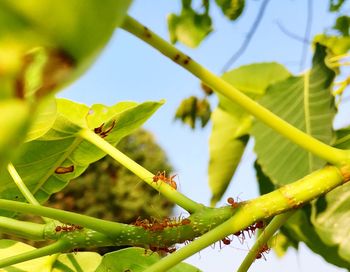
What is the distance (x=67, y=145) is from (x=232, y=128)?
61 cm

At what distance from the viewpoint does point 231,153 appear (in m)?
1.35

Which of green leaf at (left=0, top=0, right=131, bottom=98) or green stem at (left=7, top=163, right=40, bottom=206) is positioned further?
green stem at (left=7, top=163, right=40, bottom=206)

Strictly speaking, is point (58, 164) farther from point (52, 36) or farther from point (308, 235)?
point (52, 36)

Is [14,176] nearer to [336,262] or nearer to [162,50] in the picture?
[162,50]

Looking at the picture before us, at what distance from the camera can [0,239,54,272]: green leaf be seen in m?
0.71

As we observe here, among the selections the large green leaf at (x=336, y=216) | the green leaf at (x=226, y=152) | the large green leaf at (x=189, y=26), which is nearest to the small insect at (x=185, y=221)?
the large green leaf at (x=336, y=216)

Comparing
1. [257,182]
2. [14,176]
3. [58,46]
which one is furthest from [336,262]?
[58,46]

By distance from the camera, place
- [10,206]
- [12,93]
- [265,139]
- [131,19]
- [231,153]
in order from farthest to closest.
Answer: [231,153], [265,139], [10,206], [131,19], [12,93]

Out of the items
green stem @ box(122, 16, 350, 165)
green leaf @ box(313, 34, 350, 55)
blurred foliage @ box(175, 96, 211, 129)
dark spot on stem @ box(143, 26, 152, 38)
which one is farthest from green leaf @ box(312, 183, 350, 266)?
blurred foliage @ box(175, 96, 211, 129)

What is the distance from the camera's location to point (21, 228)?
0.55 meters

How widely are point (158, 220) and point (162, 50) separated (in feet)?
0.46

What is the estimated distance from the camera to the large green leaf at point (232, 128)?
4.41ft

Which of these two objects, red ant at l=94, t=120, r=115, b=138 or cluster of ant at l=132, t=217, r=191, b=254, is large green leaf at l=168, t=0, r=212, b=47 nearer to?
red ant at l=94, t=120, r=115, b=138

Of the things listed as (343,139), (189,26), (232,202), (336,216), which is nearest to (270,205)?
(232,202)
